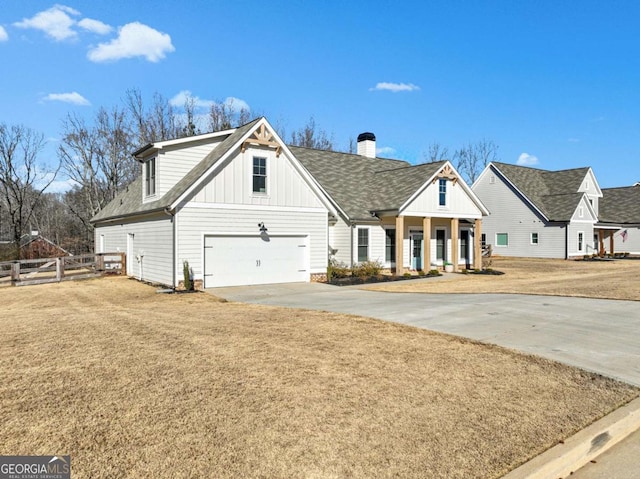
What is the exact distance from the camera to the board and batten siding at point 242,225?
51.9 ft

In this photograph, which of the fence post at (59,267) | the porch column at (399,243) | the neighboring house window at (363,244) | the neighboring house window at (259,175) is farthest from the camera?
the neighboring house window at (363,244)

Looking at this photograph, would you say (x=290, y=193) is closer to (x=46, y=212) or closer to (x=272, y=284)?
(x=272, y=284)

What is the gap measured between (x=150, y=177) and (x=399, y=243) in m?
11.6

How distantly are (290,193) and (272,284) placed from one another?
12.6ft

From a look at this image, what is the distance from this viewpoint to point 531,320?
9.88 m

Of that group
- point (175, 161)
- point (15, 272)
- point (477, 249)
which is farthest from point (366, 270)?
point (15, 272)

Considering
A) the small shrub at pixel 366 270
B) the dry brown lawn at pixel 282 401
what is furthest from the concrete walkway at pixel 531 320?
the small shrub at pixel 366 270

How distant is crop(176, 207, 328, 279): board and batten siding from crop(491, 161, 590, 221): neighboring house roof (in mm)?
22885

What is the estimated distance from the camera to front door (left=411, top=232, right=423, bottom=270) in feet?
78.4

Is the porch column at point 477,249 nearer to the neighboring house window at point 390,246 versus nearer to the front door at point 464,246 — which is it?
the front door at point 464,246

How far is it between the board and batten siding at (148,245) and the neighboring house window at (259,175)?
3605 mm

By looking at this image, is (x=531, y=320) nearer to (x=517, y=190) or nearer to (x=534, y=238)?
(x=534, y=238)

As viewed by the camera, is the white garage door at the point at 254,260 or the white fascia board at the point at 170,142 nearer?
the white garage door at the point at 254,260

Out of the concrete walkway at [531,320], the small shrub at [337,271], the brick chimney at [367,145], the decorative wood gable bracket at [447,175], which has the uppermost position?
the brick chimney at [367,145]
